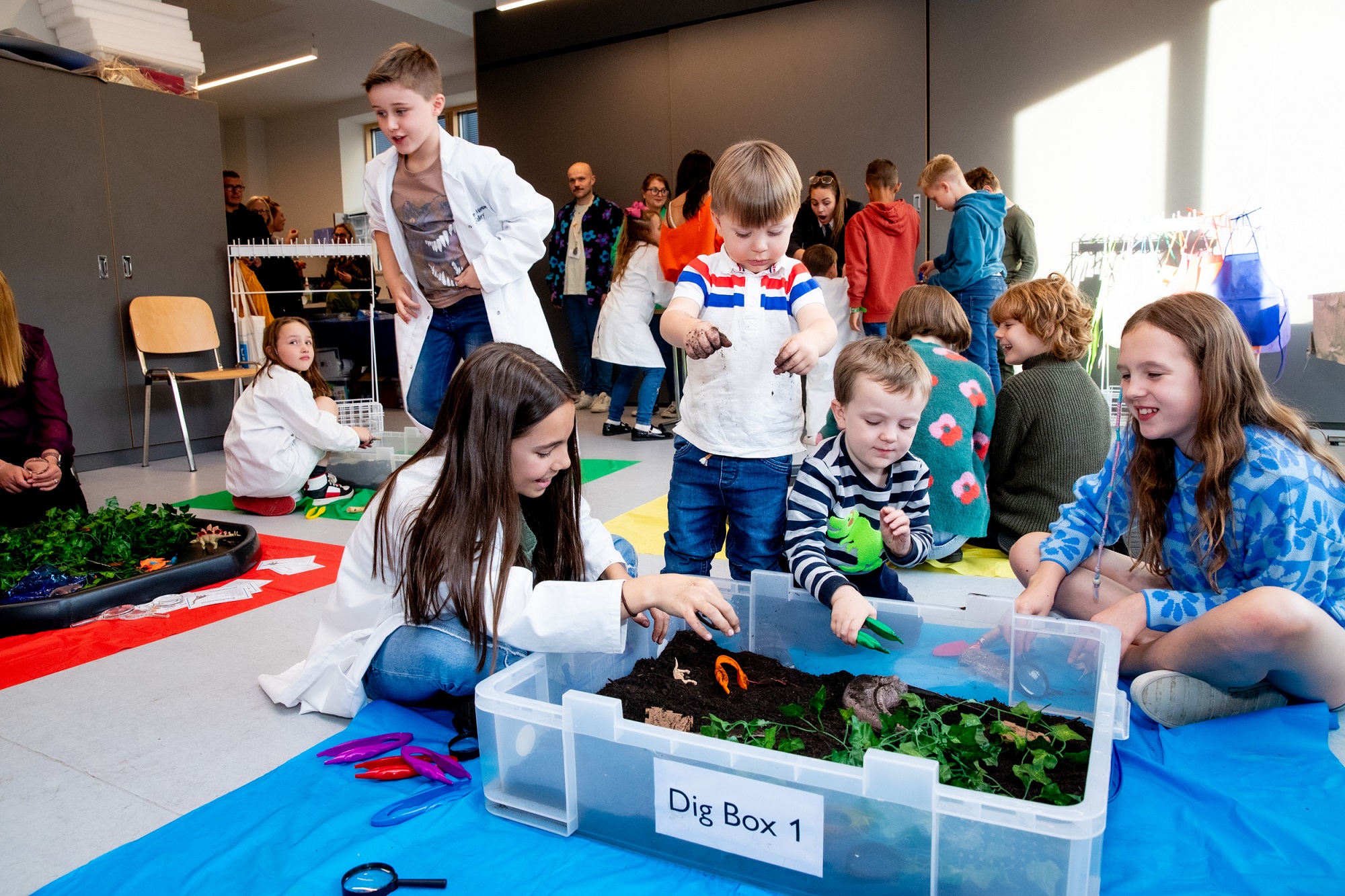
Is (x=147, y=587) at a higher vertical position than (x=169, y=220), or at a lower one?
lower

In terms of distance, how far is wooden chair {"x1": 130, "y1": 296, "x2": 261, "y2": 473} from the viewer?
14.6ft

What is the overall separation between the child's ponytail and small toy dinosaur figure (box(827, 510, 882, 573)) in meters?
0.59

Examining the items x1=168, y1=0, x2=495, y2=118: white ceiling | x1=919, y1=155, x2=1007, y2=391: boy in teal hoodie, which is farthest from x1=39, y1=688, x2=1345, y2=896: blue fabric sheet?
x1=168, y1=0, x2=495, y2=118: white ceiling

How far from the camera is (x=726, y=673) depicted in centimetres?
146

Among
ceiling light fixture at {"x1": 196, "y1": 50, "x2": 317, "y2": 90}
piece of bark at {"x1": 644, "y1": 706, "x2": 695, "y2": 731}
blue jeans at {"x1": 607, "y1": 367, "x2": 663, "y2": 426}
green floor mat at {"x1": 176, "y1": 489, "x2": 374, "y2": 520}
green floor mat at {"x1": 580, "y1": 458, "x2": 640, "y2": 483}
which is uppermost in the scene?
ceiling light fixture at {"x1": 196, "y1": 50, "x2": 317, "y2": 90}

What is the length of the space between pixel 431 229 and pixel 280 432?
1.26m

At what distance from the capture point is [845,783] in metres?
1.00

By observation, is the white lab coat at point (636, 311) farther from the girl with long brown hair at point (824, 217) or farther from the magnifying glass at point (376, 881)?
the magnifying glass at point (376, 881)

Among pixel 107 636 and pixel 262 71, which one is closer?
pixel 107 636

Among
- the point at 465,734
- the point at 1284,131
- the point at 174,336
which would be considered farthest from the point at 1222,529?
the point at 174,336

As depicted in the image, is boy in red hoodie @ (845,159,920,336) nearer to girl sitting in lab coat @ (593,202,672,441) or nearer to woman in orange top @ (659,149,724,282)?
woman in orange top @ (659,149,724,282)

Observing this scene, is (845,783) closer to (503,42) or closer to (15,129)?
(15,129)

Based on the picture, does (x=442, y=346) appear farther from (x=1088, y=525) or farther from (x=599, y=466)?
(x=1088, y=525)

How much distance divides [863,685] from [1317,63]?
500 centimetres
